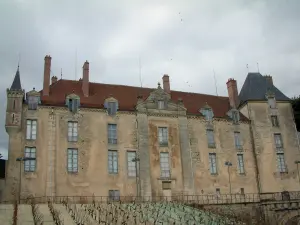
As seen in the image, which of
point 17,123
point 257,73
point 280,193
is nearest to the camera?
point 17,123

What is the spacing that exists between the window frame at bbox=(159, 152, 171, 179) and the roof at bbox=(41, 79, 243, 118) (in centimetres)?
533

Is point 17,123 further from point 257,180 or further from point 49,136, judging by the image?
point 257,180

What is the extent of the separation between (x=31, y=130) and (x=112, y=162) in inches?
301

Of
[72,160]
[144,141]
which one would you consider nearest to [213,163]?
[144,141]

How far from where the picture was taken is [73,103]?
1320 inches

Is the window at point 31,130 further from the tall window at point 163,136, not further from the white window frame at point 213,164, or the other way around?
the white window frame at point 213,164

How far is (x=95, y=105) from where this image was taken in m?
34.5

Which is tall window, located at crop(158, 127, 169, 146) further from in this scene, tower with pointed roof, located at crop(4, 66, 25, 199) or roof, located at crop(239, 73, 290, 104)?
tower with pointed roof, located at crop(4, 66, 25, 199)

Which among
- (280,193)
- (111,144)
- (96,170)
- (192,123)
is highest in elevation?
(192,123)

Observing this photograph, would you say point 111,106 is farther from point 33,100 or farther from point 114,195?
point 114,195

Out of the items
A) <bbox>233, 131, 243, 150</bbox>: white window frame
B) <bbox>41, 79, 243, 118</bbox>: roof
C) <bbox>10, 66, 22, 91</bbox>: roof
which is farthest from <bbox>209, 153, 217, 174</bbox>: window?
<bbox>10, 66, 22, 91</bbox>: roof

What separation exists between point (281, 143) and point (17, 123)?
2688cm

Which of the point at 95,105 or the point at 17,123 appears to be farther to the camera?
the point at 95,105

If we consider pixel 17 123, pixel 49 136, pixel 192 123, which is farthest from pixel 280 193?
pixel 17 123
